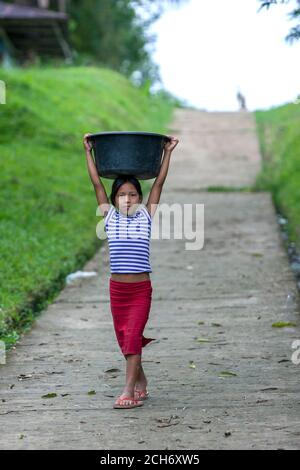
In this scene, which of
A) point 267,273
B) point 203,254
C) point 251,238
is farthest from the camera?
point 251,238

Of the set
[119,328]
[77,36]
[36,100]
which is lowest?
[119,328]

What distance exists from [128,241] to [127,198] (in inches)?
10.9

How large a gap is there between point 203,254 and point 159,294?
2.29m

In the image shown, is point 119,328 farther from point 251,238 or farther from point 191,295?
point 251,238

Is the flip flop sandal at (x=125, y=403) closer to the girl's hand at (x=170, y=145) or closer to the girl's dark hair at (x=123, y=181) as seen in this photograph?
the girl's dark hair at (x=123, y=181)

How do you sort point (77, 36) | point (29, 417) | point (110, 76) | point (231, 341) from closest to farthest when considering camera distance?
point (29, 417), point (231, 341), point (110, 76), point (77, 36)

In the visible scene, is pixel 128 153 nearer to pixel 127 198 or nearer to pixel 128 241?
pixel 127 198

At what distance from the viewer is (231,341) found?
7602 mm

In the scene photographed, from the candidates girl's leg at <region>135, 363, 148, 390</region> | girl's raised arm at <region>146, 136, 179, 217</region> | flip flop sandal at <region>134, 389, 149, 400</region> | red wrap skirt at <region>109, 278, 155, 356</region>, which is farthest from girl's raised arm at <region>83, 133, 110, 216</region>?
flip flop sandal at <region>134, 389, 149, 400</region>

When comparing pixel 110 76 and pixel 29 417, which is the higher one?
pixel 110 76

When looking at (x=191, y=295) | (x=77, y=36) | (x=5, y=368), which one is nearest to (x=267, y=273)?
(x=191, y=295)

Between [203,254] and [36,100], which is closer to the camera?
[203,254]

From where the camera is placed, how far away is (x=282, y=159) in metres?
19.3

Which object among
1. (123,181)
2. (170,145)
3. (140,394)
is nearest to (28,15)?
(170,145)
